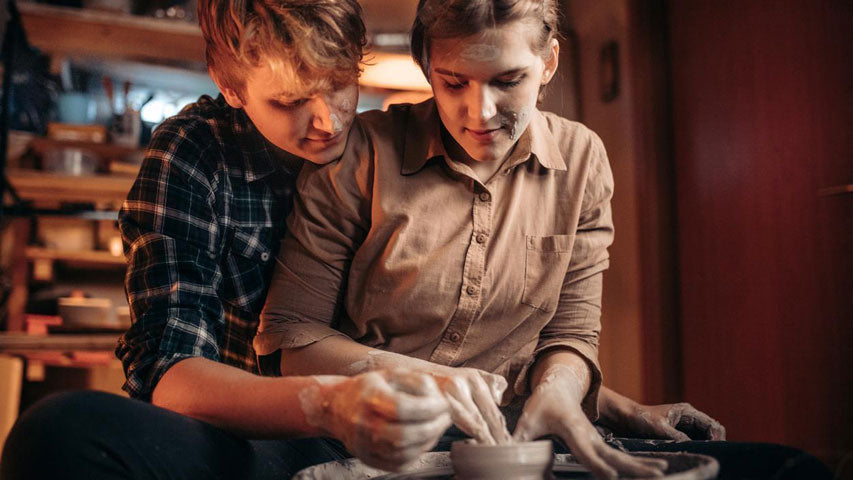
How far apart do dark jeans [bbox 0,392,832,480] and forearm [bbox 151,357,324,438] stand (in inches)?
1.4

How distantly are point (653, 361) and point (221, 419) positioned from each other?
6.00ft

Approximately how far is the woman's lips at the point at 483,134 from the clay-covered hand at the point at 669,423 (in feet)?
1.67

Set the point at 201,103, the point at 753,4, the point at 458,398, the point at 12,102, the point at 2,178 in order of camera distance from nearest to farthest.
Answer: the point at 458,398 → the point at 201,103 → the point at 753,4 → the point at 2,178 → the point at 12,102

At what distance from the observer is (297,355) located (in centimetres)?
113

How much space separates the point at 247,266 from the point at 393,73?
155 cm

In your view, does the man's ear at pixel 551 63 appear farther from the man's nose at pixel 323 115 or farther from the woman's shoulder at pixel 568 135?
the man's nose at pixel 323 115

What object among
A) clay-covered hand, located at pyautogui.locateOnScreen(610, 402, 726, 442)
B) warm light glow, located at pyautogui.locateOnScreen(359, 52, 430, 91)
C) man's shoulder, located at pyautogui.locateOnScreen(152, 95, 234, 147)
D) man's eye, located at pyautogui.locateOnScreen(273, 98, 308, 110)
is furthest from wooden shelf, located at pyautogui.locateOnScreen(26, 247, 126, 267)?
clay-covered hand, located at pyautogui.locateOnScreen(610, 402, 726, 442)

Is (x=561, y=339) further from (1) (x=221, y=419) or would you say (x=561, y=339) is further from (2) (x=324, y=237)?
(1) (x=221, y=419)

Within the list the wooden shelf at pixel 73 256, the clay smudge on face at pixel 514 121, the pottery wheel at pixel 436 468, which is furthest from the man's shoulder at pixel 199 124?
the wooden shelf at pixel 73 256

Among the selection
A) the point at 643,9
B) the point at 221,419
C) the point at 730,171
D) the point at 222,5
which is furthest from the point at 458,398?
the point at 643,9

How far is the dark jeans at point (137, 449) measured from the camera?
0.81 meters

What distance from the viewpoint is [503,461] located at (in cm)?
81

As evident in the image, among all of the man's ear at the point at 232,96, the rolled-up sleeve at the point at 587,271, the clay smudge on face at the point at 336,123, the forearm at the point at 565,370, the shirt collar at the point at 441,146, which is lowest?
the forearm at the point at 565,370

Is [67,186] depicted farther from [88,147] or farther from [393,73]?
[393,73]
